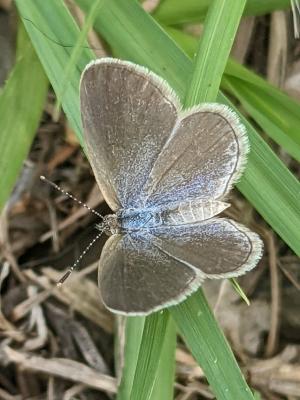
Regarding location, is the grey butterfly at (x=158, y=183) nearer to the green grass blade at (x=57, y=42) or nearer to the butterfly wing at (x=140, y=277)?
the butterfly wing at (x=140, y=277)

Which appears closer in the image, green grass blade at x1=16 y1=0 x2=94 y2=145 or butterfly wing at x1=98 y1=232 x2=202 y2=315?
butterfly wing at x1=98 y1=232 x2=202 y2=315

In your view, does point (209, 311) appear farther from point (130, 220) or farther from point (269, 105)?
point (269, 105)

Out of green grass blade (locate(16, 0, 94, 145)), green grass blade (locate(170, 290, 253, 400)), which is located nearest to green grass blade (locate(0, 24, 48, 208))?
green grass blade (locate(16, 0, 94, 145))

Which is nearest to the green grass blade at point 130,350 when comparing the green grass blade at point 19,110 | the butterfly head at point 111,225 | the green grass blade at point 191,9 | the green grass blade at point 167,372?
the green grass blade at point 167,372

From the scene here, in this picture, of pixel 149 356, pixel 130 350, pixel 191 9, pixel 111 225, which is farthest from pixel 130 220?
pixel 191 9

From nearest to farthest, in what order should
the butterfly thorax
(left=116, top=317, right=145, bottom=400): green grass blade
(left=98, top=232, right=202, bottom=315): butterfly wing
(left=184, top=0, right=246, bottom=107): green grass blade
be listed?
(left=98, top=232, right=202, bottom=315): butterfly wing
(left=184, top=0, right=246, bottom=107): green grass blade
the butterfly thorax
(left=116, top=317, right=145, bottom=400): green grass blade

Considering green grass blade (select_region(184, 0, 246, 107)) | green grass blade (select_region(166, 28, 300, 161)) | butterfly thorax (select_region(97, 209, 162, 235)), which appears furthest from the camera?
green grass blade (select_region(166, 28, 300, 161))

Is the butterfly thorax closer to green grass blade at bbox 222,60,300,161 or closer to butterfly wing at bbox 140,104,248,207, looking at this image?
butterfly wing at bbox 140,104,248,207
